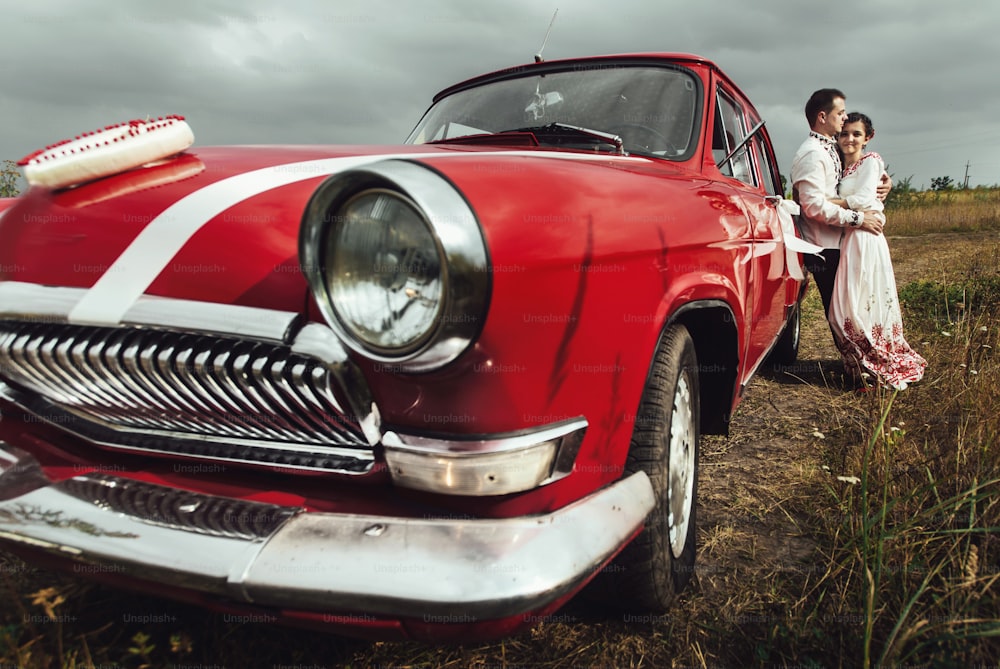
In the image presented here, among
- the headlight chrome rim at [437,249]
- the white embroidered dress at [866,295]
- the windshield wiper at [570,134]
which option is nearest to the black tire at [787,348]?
the white embroidered dress at [866,295]

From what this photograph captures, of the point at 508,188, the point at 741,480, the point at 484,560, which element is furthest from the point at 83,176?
the point at 741,480

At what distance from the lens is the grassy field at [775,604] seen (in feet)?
4.91

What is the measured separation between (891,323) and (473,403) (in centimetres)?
353

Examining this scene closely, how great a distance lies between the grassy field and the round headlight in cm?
89

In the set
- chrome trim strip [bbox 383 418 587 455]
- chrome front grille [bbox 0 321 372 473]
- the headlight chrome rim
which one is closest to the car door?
chrome trim strip [bbox 383 418 587 455]

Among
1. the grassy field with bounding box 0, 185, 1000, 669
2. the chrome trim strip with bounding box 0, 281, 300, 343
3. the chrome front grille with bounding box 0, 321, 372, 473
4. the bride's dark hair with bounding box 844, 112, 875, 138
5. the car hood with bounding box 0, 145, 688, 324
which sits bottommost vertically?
the grassy field with bounding box 0, 185, 1000, 669

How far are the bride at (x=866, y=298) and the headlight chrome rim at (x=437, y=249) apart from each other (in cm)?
333

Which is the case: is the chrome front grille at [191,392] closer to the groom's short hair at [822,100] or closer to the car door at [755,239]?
the car door at [755,239]

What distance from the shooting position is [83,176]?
154 centimetres

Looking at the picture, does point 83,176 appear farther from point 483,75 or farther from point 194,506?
point 483,75

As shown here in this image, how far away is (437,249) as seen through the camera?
3.50 feet

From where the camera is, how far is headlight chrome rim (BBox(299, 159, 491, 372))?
1068mm

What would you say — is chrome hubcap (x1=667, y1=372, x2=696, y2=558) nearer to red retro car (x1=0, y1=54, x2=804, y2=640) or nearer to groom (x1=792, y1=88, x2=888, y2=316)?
red retro car (x1=0, y1=54, x2=804, y2=640)

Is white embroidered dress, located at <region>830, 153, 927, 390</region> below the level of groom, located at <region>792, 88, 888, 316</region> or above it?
below
